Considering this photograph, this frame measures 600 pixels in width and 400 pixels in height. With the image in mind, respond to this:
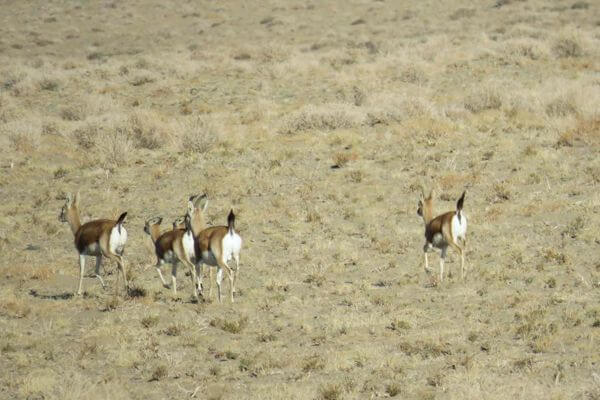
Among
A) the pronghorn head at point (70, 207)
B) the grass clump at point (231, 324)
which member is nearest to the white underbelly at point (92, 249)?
the pronghorn head at point (70, 207)

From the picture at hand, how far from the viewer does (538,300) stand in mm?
13953

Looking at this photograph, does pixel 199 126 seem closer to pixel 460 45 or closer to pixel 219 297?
pixel 219 297

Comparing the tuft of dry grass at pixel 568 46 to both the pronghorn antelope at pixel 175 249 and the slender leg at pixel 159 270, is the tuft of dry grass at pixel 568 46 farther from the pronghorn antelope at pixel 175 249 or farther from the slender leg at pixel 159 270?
the pronghorn antelope at pixel 175 249

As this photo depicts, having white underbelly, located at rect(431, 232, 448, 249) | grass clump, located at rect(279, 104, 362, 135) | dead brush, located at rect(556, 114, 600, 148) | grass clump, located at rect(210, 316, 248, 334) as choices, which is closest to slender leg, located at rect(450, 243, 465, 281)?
white underbelly, located at rect(431, 232, 448, 249)

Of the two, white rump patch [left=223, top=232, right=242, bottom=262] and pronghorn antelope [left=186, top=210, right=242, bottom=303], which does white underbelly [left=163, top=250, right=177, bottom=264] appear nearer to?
pronghorn antelope [left=186, top=210, right=242, bottom=303]

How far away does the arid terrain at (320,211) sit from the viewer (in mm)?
11625

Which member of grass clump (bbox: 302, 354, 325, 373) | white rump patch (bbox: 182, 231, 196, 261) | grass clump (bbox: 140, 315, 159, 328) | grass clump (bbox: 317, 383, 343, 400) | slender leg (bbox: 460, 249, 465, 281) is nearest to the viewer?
grass clump (bbox: 317, 383, 343, 400)

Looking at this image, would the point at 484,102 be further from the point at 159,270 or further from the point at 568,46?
the point at 159,270

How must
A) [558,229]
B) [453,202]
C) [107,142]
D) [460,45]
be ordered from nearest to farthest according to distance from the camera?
[558,229] < [453,202] < [107,142] < [460,45]

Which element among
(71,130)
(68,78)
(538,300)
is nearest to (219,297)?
(538,300)

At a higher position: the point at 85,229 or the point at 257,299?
the point at 85,229

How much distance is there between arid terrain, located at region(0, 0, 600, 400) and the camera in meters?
11.6

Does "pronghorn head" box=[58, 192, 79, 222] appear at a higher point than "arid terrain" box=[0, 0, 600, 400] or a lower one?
higher

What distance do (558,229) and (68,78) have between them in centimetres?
2564
